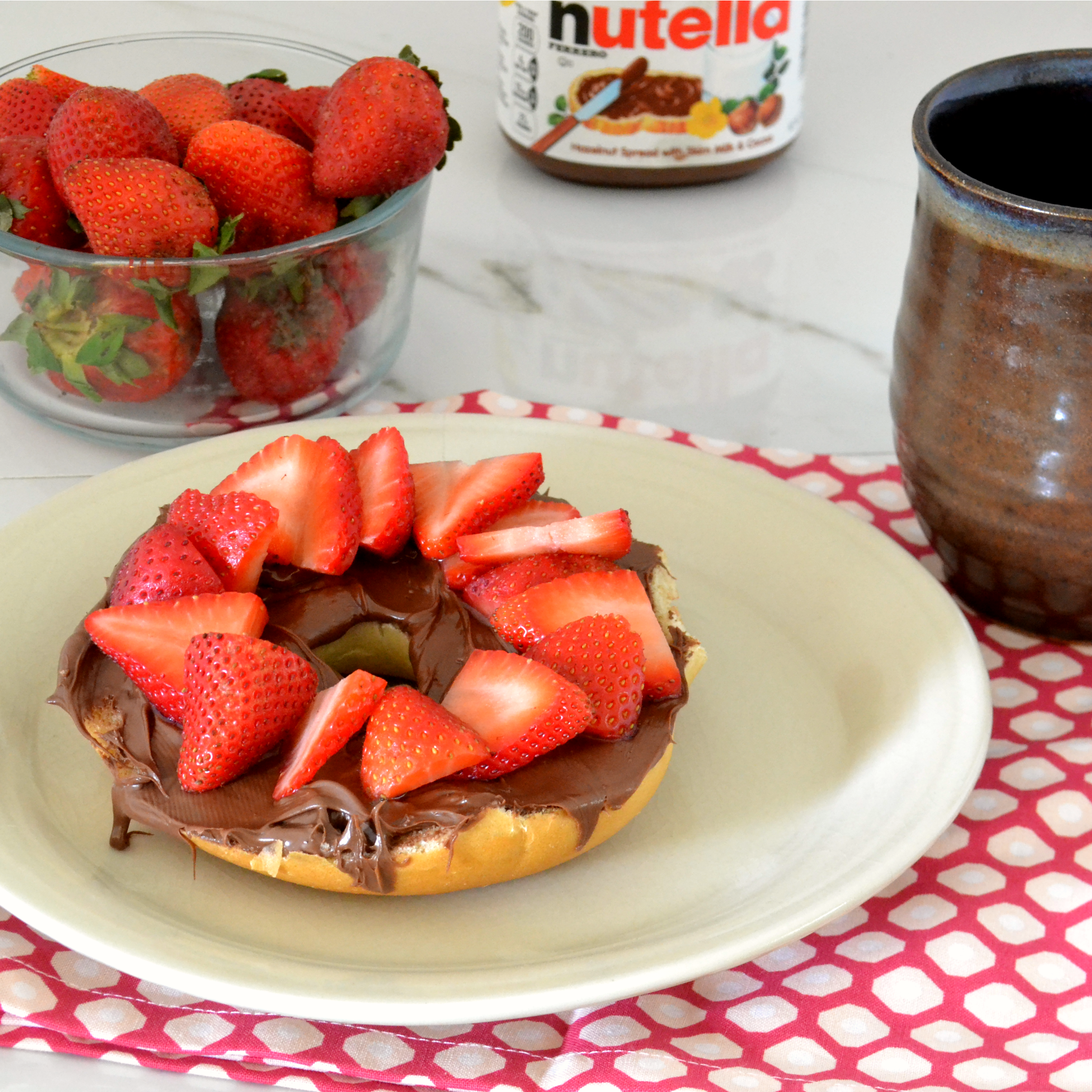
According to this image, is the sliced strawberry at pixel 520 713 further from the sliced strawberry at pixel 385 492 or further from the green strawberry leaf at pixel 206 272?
the green strawberry leaf at pixel 206 272

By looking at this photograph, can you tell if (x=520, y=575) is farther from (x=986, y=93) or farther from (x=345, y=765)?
(x=986, y=93)

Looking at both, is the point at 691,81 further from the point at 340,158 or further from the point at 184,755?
the point at 184,755

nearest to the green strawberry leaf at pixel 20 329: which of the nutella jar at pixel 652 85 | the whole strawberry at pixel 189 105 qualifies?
the whole strawberry at pixel 189 105

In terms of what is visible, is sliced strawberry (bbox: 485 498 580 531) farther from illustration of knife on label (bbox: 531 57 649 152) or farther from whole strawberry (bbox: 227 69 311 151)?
illustration of knife on label (bbox: 531 57 649 152)

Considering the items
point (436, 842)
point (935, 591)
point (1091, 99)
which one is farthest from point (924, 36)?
point (436, 842)

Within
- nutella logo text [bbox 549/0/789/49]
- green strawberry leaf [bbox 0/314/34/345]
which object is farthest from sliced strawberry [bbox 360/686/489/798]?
nutella logo text [bbox 549/0/789/49]

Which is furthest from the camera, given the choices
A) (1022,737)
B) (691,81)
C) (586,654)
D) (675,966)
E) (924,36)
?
(924,36)

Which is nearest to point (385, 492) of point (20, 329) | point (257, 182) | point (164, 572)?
point (164, 572)
